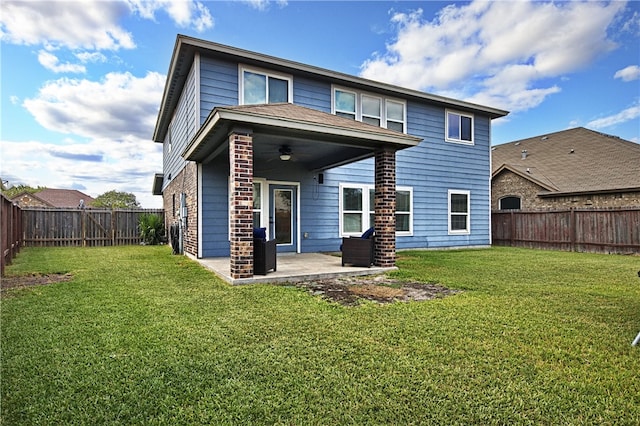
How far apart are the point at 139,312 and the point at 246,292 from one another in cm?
146

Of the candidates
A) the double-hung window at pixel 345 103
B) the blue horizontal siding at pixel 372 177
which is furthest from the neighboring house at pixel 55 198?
the double-hung window at pixel 345 103

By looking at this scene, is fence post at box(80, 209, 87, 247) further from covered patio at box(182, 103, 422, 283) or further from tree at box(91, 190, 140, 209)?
tree at box(91, 190, 140, 209)

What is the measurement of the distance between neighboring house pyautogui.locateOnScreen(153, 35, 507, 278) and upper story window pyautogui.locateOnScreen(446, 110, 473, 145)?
0.04 m

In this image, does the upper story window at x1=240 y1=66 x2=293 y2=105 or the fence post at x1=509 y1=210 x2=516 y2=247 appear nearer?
the upper story window at x1=240 y1=66 x2=293 y2=105

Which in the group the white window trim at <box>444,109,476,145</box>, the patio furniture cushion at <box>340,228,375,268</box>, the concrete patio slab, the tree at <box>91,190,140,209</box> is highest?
the white window trim at <box>444,109,476,145</box>

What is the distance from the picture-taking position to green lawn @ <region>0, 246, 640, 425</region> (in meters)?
2.07

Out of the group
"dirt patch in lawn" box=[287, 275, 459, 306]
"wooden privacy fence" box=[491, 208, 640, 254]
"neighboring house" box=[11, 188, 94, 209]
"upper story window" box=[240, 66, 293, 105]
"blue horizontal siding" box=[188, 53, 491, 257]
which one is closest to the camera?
"dirt patch in lawn" box=[287, 275, 459, 306]

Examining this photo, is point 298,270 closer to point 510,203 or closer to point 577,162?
point 510,203

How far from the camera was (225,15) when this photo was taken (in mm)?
10219

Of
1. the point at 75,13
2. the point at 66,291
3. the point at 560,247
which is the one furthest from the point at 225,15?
the point at 560,247

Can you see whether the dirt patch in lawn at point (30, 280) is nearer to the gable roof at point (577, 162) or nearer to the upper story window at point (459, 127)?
the upper story window at point (459, 127)

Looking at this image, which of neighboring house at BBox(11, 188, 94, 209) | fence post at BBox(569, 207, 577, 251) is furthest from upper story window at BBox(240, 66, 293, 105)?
neighboring house at BBox(11, 188, 94, 209)

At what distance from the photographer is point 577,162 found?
1593 centimetres

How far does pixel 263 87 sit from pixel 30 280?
21.0 ft
